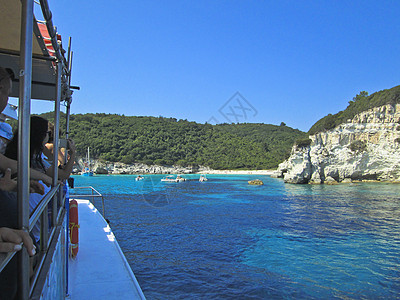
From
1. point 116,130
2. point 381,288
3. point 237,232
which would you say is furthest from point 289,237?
point 116,130

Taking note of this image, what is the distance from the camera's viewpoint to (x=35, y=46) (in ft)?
7.93

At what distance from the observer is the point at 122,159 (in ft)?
283

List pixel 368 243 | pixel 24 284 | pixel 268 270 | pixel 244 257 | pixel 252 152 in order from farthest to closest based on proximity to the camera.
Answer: pixel 252 152
pixel 368 243
pixel 244 257
pixel 268 270
pixel 24 284

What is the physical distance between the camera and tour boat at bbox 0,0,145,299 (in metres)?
1.15

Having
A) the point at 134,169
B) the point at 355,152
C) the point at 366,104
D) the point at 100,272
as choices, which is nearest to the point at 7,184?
the point at 100,272

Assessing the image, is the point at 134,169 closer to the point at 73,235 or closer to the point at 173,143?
the point at 173,143

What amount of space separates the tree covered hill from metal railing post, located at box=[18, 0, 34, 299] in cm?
8471

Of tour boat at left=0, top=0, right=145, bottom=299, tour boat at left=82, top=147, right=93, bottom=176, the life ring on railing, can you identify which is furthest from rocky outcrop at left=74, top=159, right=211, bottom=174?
tour boat at left=0, top=0, right=145, bottom=299

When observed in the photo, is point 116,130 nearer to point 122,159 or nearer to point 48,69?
point 122,159

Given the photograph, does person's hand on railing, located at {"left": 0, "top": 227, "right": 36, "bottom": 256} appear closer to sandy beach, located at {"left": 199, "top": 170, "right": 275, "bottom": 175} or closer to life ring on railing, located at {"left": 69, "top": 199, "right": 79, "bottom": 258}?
life ring on railing, located at {"left": 69, "top": 199, "right": 79, "bottom": 258}

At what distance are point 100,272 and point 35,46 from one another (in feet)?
11.2

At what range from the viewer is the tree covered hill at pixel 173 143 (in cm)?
8738

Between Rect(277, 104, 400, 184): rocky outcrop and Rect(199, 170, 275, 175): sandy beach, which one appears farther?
Rect(199, 170, 275, 175): sandy beach

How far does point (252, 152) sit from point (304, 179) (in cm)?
5313
